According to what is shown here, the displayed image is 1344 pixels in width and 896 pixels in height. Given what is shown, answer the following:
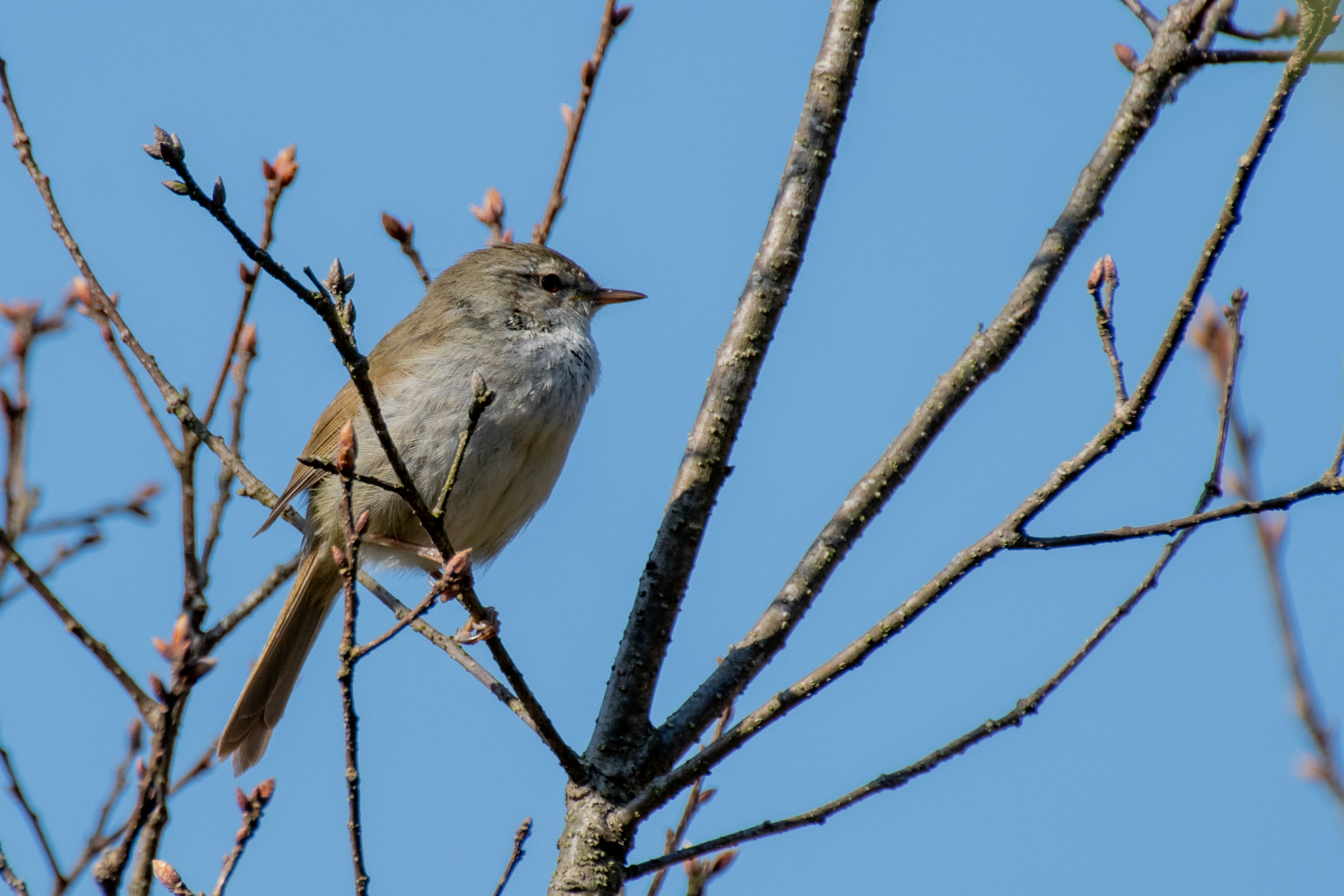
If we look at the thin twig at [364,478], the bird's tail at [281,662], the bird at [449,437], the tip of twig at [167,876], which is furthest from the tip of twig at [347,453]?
the bird's tail at [281,662]

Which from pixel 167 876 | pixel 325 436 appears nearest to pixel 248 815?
pixel 167 876

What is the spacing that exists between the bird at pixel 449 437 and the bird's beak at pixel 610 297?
14cm

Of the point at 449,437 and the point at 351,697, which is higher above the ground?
the point at 449,437

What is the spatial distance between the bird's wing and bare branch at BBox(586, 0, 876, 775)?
5.76 feet

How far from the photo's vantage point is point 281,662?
18.0 ft

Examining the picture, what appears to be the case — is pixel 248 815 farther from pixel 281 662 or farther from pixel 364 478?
pixel 281 662

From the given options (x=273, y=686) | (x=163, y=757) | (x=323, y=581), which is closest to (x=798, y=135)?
(x=163, y=757)

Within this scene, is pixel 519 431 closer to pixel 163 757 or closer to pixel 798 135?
pixel 798 135

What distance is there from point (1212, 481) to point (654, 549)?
1542 mm

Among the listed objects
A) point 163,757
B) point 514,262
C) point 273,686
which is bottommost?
point 163,757

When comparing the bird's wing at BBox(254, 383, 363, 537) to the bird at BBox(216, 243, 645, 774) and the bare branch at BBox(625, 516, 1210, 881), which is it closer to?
the bird at BBox(216, 243, 645, 774)

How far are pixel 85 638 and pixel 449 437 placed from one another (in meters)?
2.20

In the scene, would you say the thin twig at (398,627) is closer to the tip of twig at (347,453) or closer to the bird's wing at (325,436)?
the tip of twig at (347,453)

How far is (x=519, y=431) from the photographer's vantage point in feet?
16.0
